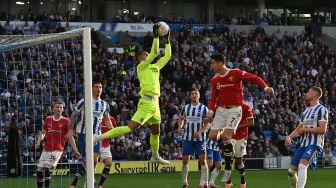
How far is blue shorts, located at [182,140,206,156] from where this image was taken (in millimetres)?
20984

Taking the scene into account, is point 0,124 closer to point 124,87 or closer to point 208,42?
point 124,87

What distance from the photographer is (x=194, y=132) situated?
838 inches

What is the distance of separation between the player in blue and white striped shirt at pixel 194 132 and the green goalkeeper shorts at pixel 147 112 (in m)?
3.03

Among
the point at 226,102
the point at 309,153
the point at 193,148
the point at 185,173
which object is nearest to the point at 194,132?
the point at 193,148

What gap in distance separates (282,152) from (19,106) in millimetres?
20784

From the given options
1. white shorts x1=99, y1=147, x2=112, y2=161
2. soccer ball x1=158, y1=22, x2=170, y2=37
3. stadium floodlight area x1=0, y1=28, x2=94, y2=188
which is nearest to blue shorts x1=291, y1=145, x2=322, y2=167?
soccer ball x1=158, y1=22, x2=170, y2=37

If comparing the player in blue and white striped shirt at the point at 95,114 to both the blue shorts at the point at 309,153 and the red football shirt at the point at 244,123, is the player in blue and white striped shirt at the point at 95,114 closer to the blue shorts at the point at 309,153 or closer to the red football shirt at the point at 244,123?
the red football shirt at the point at 244,123

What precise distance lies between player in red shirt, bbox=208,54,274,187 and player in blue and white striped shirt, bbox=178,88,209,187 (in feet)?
8.00

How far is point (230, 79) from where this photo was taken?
17.3m

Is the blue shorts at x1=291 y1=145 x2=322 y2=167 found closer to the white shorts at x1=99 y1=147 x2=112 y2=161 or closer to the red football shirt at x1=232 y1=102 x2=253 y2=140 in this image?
the red football shirt at x1=232 y1=102 x2=253 y2=140

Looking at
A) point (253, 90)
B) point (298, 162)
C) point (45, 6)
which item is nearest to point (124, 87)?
point (253, 90)

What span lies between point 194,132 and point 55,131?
12.0 feet

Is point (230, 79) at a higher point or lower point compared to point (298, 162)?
higher

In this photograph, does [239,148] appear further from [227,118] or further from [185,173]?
[185,173]
